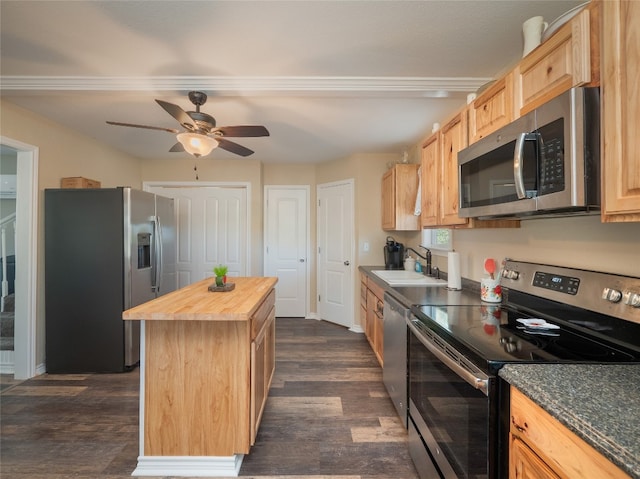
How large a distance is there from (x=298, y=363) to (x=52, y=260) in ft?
8.29

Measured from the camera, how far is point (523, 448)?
0.79 meters

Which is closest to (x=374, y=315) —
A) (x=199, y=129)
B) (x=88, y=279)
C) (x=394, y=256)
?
(x=394, y=256)

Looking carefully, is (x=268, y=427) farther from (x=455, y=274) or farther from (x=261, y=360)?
(x=455, y=274)

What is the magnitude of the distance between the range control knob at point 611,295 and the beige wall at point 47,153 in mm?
3995

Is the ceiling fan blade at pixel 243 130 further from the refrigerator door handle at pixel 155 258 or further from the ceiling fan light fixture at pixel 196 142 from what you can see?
the refrigerator door handle at pixel 155 258

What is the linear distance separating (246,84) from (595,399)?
2437 mm

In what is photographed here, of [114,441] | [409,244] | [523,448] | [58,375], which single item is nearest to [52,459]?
[114,441]

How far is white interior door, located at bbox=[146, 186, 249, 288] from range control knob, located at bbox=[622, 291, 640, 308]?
396 cm

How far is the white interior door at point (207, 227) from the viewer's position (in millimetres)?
4312

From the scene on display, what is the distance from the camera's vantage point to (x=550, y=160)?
3.29ft

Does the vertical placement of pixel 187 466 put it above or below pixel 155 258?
below

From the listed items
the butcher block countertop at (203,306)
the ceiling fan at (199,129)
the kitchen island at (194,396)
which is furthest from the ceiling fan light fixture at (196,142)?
the kitchen island at (194,396)

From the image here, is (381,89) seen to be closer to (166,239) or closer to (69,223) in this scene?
(166,239)

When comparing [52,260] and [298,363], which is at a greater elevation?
[52,260]
